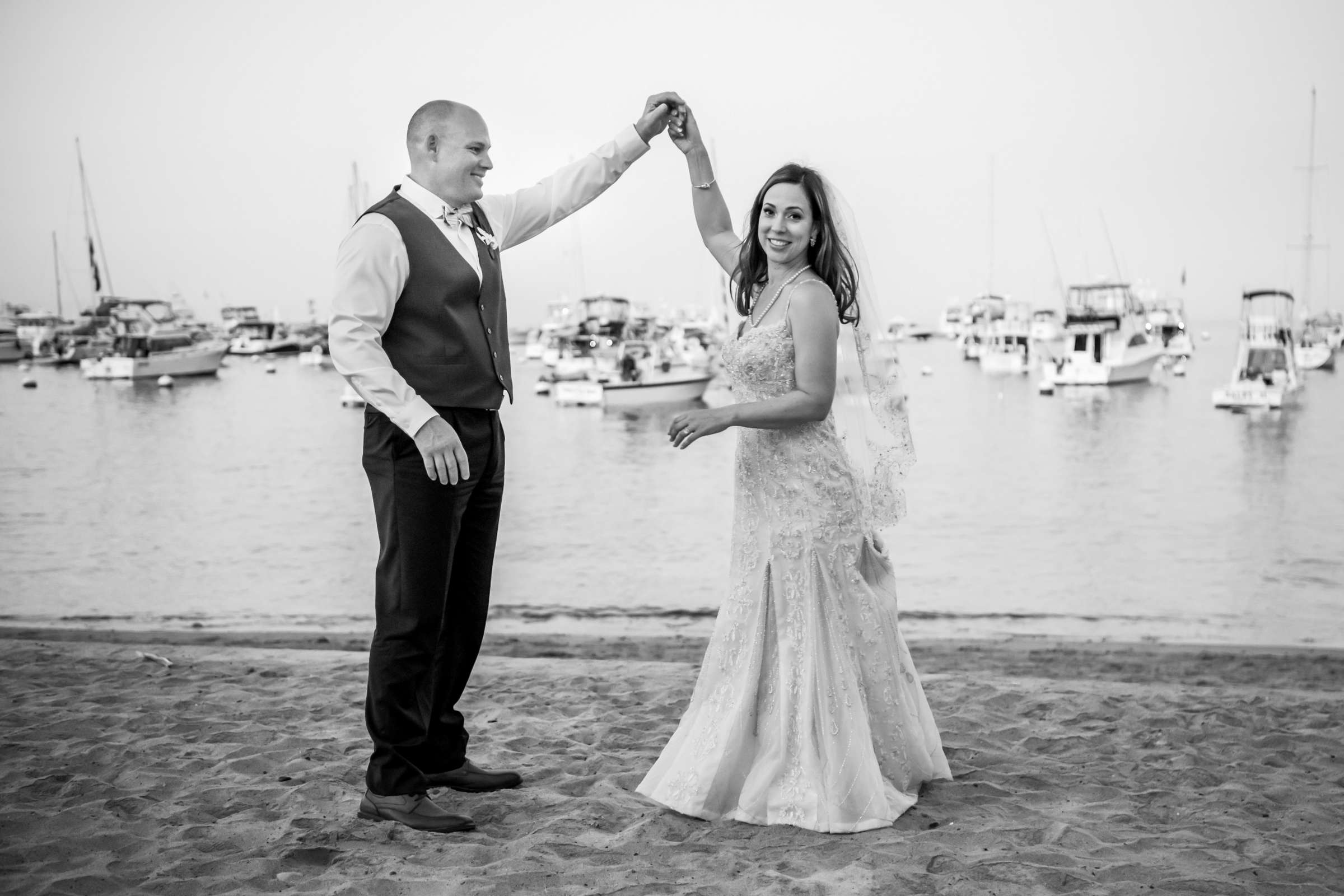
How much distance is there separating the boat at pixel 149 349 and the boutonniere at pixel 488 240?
56.5 meters

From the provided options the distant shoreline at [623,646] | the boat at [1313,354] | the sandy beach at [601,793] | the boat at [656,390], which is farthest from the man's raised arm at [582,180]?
the boat at [1313,354]

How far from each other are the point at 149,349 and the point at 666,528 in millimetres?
51031

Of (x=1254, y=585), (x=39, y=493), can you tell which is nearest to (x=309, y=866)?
(x=1254, y=585)

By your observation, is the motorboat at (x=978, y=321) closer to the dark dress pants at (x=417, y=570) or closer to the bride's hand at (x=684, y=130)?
the bride's hand at (x=684, y=130)

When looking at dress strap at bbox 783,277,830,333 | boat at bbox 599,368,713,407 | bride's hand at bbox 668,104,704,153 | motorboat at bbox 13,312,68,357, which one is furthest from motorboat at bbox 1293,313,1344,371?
motorboat at bbox 13,312,68,357

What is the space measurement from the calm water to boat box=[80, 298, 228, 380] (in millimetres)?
22896

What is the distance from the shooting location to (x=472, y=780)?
3414mm

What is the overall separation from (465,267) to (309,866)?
1.65m

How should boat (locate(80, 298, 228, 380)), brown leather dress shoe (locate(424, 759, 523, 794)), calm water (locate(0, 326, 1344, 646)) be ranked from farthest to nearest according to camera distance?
boat (locate(80, 298, 228, 380)), calm water (locate(0, 326, 1344, 646)), brown leather dress shoe (locate(424, 759, 523, 794))

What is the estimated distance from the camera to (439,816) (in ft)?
10.1

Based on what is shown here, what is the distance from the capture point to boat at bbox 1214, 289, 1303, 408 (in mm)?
33625

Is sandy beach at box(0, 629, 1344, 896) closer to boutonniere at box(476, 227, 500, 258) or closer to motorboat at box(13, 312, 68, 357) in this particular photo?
boutonniere at box(476, 227, 500, 258)

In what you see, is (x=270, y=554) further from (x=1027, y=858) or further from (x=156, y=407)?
(x=156, y=407)

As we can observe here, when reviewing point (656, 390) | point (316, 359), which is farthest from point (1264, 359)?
point (316, 359)
